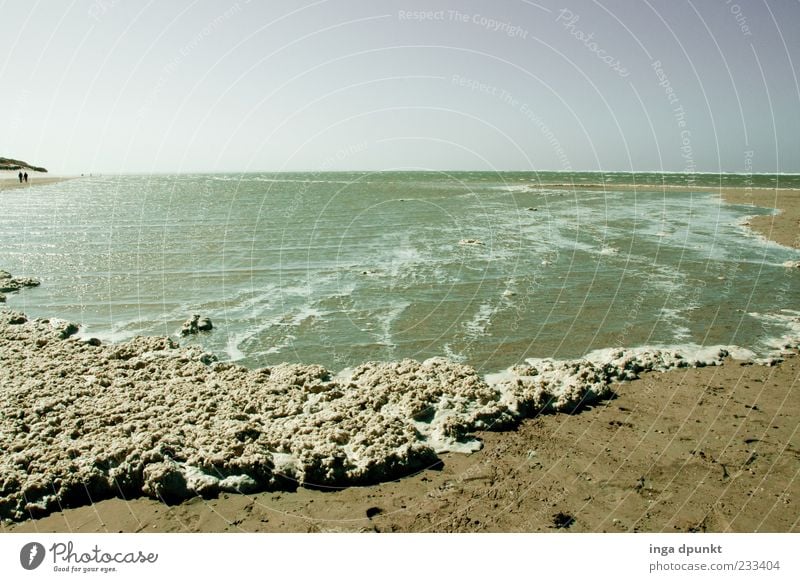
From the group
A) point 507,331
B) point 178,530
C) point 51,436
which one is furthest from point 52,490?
point 507,331

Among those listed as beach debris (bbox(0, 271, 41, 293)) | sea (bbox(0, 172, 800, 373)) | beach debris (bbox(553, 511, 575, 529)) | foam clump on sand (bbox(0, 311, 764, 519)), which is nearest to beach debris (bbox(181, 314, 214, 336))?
sea (bbox(0, 172, 800, 373))

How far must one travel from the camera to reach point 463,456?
23.1 feet

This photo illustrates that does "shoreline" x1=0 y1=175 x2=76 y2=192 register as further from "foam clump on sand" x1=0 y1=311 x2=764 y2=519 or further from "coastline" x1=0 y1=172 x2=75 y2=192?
"foam clump on sand" x1=0 y1=311 x2=764 y2=519

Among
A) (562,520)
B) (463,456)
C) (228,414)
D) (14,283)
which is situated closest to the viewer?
(562,520)

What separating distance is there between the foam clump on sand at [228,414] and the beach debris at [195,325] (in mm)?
1167

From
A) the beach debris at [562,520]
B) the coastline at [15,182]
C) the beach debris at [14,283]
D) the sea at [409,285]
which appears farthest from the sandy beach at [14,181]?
the beach debris at [562,520]

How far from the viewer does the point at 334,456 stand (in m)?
6.66

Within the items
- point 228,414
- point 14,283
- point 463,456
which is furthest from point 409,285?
point 14,283

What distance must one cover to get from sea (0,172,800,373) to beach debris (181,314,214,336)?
0.21 metres

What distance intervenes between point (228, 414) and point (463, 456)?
3.62 metres

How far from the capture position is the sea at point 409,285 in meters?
11.5

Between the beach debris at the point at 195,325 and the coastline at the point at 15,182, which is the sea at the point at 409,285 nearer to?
the beach debris at the point at 195,325

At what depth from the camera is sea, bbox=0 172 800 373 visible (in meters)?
11.5

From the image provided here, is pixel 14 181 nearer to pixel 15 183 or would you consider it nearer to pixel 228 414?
pixel 15 183
